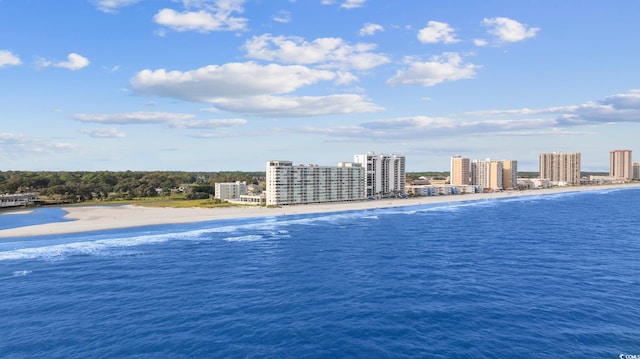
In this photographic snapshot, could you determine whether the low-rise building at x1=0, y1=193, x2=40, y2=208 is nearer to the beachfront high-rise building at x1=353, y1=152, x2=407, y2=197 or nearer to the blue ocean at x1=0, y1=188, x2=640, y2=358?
the blue ocean at x1=0, y1=188, x2=640, y2=358

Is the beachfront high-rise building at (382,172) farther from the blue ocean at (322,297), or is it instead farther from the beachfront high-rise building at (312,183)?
the blue ocean at (322,297)

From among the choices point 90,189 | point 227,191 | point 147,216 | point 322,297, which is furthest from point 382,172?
point 322,297

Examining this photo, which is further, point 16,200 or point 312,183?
point 312,183

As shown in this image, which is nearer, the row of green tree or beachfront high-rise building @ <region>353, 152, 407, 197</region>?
the row of green tree

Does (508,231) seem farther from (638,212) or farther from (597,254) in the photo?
(638,212)

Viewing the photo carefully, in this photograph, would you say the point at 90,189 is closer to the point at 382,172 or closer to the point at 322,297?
the point at 382,172

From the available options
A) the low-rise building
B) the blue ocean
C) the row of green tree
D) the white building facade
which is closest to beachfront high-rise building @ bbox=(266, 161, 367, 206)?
the white building facade

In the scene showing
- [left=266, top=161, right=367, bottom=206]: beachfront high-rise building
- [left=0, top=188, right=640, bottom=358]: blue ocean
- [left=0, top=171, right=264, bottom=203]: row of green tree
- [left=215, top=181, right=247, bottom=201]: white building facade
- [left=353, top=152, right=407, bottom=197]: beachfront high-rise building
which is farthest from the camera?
[left=353, top=152, right=407, bottom=197]: beachfront high-rise building
